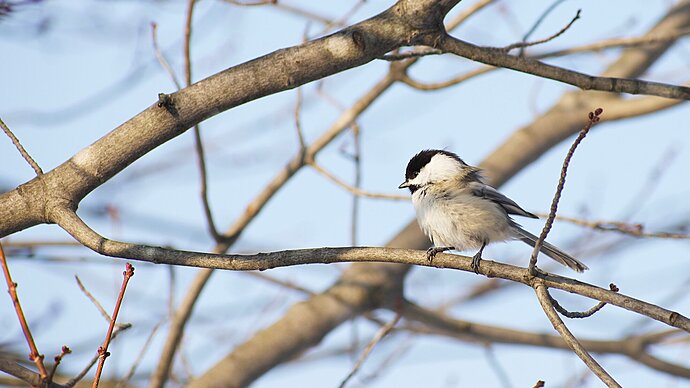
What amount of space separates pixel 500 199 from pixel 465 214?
0.24 meters

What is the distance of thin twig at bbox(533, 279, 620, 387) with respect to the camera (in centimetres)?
203

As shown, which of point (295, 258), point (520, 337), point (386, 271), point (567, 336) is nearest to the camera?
point (567, 336)

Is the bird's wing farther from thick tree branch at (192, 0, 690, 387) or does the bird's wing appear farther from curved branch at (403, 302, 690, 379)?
curved branch at (403, 302, 690, 379)

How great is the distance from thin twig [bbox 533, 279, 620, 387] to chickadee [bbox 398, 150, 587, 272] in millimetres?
1077

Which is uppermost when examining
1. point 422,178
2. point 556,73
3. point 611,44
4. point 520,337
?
point 611,44

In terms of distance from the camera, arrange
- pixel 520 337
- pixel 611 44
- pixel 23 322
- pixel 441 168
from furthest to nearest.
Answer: pixel 520 337
pixel 611 44
pixel 441 168
pixel 23 322

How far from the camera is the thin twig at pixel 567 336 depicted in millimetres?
2033

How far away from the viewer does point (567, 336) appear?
2.18 metres

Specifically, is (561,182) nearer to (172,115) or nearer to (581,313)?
(581,313)

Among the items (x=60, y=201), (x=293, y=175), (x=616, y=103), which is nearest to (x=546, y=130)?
(x=616, y=103)

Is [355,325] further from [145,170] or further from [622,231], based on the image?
[145,170]

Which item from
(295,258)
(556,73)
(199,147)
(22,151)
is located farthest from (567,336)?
(199,147)

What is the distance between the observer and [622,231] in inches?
138

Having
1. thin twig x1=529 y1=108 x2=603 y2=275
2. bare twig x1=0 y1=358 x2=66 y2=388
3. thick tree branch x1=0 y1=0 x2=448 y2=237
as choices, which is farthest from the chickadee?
bare twig x1=0 y1=358 x2=66 y2=388
